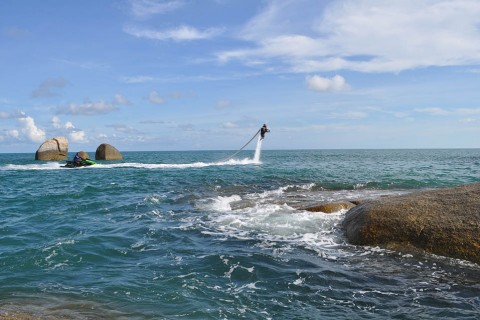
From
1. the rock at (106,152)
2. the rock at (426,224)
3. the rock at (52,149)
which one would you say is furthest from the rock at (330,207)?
the rock at (52,149)

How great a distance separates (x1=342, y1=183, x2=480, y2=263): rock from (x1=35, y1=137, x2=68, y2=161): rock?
68.7 metres

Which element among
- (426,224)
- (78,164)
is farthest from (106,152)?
(426,224)

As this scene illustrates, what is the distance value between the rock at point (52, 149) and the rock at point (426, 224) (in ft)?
226

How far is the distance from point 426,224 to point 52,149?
7120cm

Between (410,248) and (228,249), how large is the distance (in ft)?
14.3

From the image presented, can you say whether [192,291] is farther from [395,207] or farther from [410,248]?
[395,207]

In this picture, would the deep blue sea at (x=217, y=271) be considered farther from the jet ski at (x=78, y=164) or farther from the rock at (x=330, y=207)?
the jet ski at (x=78, y=164)

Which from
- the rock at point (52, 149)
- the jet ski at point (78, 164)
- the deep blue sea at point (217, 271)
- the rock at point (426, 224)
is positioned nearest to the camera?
the deep blue sea at point (217, 271)

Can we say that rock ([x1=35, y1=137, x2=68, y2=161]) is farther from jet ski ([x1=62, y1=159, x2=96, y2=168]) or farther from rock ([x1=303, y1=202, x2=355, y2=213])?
rock ([x1=303, y1=202, x2=355, y2=213])

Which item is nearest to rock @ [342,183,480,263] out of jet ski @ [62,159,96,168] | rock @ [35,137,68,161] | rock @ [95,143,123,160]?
jet ski @ [62,159,96,168]

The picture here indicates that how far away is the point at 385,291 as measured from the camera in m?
6.82

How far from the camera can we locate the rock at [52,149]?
69.2 metres

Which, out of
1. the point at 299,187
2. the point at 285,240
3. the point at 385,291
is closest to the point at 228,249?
the point at 285,240

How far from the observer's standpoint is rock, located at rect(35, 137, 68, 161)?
6925 centimetres
